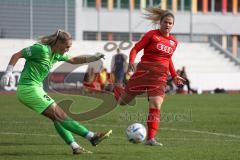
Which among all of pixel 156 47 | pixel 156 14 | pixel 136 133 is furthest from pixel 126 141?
pixel 156 14

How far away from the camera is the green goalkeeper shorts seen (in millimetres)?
10516

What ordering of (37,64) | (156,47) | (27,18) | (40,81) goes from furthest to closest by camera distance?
(27,18), (156,47), (40,81), (37,64)

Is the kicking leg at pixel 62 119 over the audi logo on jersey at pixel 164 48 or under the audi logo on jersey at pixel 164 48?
under

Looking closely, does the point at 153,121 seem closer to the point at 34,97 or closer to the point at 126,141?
the point at 126,141

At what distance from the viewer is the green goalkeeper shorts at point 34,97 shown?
1052 cm

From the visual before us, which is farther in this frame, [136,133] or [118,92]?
[118,92]

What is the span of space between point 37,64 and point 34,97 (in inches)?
18.6

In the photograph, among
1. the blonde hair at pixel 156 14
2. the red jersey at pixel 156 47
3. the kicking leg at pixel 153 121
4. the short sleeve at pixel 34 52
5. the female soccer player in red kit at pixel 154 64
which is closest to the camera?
the short sleeve at pixel 34 52

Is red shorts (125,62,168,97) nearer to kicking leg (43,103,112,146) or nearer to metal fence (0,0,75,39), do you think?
kicking leg (43,103,112,146)

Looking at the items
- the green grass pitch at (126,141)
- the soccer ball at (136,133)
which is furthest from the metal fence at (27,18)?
the soccer ball at (136,133)

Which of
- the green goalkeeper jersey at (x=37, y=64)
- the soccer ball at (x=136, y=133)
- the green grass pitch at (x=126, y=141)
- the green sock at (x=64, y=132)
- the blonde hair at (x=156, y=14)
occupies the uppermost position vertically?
the blonde hair at (x=156, y=14)

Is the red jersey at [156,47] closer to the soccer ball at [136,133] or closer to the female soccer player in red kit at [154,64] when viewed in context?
the female soccer player in red kit at [154,64]

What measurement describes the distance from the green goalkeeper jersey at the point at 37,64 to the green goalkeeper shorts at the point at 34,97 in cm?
9

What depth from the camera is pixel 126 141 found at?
1298 centimetres
